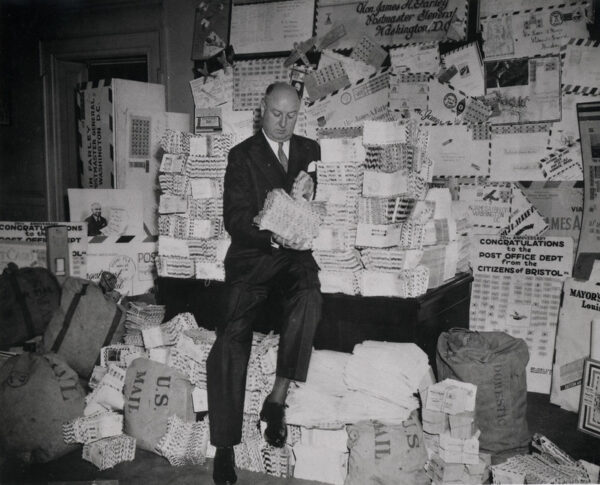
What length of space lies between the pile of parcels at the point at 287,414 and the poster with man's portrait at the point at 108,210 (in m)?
1.60

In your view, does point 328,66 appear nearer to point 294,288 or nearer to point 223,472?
point 294,288

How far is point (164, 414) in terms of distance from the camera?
3.79 m

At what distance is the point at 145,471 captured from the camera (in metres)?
3.59

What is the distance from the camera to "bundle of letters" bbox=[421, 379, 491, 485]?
3.31 metres

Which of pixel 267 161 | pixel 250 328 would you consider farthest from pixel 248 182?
pixel 250 328

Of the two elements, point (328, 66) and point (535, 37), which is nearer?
point (535, 37)

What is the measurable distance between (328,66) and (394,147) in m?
2.05

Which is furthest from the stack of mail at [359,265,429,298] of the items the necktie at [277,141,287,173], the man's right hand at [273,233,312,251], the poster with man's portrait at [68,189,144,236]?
the poster with man's portrait at [68,189,144,236]

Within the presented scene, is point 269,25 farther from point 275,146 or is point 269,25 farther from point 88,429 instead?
point 88,429

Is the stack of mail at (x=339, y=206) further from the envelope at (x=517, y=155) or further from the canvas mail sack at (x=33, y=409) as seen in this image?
the canvas mail sack at (x=33, y=409)

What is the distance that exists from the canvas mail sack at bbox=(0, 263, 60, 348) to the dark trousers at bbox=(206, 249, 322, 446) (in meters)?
1.80

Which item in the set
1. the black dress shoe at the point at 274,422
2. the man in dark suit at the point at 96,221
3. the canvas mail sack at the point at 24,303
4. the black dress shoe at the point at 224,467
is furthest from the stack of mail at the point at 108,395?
the man in dark suit at the point at 96,221

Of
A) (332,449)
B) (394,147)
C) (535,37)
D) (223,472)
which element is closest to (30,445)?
(223,472)

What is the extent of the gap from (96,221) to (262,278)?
8.96ft
